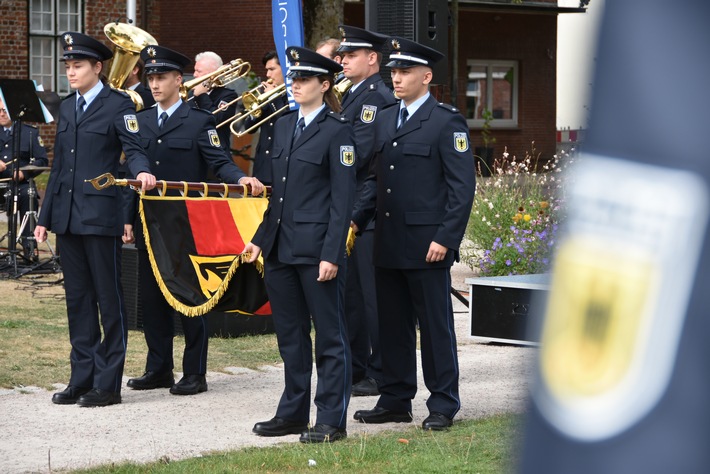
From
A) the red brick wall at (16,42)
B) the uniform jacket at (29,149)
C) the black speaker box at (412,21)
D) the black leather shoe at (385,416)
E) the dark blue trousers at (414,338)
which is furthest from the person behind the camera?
the red brick wall at (16,42)

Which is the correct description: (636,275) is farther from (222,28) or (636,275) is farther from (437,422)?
(222,28)

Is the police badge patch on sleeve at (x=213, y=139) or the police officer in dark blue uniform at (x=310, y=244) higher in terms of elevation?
the police badge patch on sleeve at (x=213, y=139)

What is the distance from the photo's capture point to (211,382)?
25.2 ft

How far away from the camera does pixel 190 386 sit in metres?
7.28

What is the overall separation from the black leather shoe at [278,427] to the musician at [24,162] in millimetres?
8471

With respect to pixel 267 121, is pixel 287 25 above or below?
above

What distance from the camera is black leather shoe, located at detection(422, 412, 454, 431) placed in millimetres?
6117

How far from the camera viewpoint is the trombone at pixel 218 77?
32.4 ft

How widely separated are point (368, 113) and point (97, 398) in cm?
223

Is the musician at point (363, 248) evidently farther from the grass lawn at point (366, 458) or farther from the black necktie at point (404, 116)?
the grass lawn at point (366, 458)

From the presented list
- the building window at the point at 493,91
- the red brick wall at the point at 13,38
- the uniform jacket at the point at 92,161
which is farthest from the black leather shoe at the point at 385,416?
the building window at the point at 493,91

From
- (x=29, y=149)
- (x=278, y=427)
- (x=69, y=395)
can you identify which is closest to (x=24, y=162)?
(x=29, y=149)

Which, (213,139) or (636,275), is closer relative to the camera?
(636,275)

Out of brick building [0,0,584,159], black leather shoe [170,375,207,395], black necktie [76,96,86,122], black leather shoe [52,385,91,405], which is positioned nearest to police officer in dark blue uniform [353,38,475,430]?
black leather shoe [170,375,207,395]
